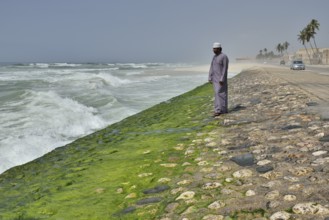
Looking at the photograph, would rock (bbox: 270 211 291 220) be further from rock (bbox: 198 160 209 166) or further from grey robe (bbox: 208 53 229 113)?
grey robe (bbox: 208 53 229 113)

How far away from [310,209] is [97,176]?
3836 mm

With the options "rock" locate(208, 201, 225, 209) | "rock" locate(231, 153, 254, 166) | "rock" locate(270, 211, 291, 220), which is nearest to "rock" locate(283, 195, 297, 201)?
"rock" locate(270, 211, 291, 220)

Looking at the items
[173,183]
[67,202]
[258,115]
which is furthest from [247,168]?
[258,115]

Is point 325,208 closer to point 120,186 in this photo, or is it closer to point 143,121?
point 120,186

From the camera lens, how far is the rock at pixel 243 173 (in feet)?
15.5

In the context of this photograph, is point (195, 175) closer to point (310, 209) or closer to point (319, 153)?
point (319, 153)

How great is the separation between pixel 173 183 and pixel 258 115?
5086 mm

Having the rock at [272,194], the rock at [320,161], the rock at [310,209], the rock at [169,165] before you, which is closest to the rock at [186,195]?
the rock at [272,194]

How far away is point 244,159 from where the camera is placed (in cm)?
547

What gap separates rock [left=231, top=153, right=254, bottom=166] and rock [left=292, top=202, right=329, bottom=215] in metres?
1.79

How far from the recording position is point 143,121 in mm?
12477

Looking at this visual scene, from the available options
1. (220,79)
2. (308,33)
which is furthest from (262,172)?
(308,33)

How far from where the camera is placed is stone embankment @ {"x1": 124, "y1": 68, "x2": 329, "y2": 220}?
3.62 metres

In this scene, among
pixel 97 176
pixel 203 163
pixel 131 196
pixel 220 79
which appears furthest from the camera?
pixel 220 79
